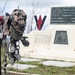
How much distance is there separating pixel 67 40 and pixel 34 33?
209 cm

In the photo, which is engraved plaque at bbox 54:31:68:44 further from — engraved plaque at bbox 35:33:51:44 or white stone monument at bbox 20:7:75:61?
engraved plaque at bbox 35:33:51:44

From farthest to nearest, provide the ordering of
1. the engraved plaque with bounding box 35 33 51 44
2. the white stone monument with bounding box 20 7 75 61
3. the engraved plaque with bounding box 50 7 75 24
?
the engraved plaque with bounding box 35 33 51 44, the engraved plaque with bounding box 50 7 75 24, the white stone monument with bounding box 20 7 75 61

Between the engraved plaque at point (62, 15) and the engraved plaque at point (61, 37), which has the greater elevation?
the engraved plaque at point (62, 15)

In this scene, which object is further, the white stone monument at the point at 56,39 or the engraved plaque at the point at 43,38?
the engraved plaque at the point at 43,38

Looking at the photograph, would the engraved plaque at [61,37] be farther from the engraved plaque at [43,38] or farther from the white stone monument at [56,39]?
the engraved plaque at [43,38]

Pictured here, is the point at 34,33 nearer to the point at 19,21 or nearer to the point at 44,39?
the point at 44,39

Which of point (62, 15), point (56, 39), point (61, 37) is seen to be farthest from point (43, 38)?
point (62, 15)

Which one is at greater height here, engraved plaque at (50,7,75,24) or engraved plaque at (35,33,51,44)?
engraved plaque at (50,7,75,24)

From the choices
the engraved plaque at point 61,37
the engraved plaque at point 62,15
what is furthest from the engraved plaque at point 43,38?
the engraved plaque at point 62,15

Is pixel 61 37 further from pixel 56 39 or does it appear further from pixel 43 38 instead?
pixel 43 38

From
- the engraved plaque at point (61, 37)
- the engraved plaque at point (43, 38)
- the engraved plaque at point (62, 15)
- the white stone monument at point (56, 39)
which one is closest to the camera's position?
the white stone monument at point (56, 39)

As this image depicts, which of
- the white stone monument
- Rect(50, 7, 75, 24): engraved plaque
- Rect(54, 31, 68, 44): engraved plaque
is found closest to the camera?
the white stone monument

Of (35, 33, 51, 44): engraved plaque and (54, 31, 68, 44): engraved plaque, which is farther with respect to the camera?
(35, 33, 51, 44): engraved plaque

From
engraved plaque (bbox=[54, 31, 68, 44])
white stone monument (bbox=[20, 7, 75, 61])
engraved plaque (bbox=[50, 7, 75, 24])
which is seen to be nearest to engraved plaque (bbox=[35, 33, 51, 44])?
white stone monument (bbox=[20, 7, 75, 61])
